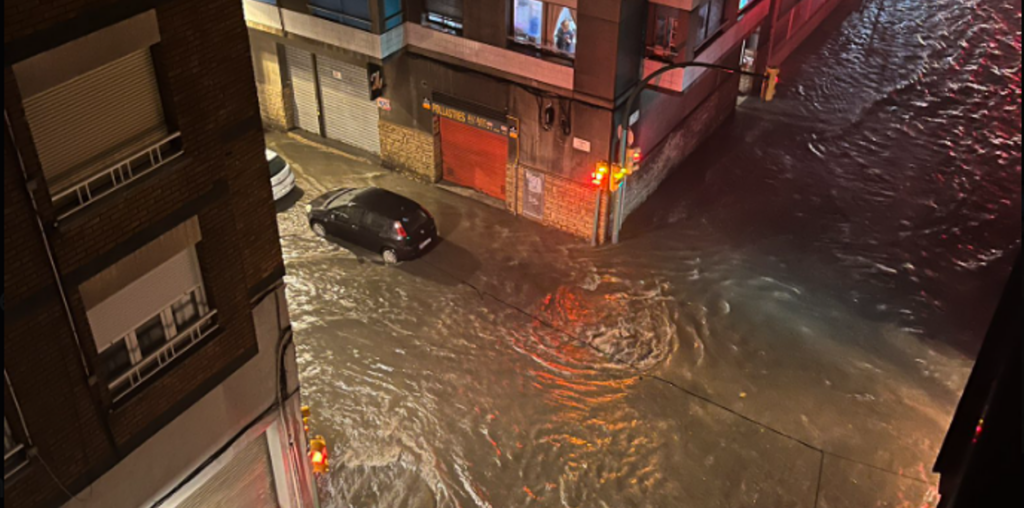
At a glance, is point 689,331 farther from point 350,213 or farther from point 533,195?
point 350,213

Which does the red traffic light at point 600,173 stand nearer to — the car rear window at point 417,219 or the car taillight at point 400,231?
the car rear window at point 417,219

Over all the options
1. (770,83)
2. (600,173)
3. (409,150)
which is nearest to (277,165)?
(409,150)

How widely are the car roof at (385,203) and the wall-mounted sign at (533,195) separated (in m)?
3.40

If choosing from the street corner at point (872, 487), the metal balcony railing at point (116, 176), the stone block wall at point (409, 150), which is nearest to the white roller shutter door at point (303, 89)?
the stone block wall at point (409, 150)

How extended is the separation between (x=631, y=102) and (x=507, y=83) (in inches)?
157

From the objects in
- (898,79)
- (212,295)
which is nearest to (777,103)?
(898,79)

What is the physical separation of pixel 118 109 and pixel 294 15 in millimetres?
15469

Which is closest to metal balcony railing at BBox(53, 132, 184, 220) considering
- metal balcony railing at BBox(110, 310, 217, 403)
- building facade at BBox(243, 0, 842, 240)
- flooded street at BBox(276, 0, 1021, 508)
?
metal balcony railing at BBox(110, 310, 217, 403)

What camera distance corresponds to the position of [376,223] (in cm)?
2320

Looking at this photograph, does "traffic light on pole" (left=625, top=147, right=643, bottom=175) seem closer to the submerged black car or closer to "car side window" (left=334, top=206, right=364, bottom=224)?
the submerged black car

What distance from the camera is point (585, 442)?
18.5 metres

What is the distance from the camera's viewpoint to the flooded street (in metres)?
17.9

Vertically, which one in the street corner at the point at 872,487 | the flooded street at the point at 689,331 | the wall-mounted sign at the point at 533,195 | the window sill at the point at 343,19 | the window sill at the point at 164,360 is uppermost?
the window sill at the point at 343,19

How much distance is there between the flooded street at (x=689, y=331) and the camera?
1786 cm
